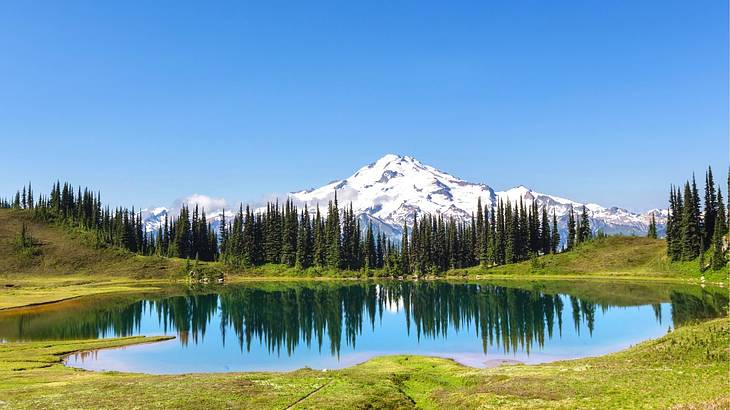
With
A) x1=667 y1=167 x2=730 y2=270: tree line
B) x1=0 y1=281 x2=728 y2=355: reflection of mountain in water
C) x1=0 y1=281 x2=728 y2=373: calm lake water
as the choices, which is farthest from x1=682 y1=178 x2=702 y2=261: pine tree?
x1=0 y1=281 x2=728 y2=355: reflection of mountain in water

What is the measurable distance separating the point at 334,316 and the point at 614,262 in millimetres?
121231

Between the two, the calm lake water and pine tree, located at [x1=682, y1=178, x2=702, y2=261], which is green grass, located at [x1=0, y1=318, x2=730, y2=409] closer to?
the calm lake water

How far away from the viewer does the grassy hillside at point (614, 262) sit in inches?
6457

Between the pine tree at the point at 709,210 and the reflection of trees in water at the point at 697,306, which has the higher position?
the pine tree at the point at 709,210

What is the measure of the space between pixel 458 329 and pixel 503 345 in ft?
53.1

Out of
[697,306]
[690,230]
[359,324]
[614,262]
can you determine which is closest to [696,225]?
[690,230]

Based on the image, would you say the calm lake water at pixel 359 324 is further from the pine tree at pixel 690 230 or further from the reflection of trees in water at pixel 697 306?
the pine tree at pixel 690 230

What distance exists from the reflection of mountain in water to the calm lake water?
0.69 feet

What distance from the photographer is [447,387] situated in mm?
39625

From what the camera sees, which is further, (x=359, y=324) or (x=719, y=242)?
(x=719, y=242)

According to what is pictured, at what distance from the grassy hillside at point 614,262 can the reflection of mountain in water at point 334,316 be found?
2057 inches

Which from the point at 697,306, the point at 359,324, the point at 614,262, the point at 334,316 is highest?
the point at 614,262

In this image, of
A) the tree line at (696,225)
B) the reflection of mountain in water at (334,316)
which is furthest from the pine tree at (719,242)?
the reflection of mountain in water at (334,316)

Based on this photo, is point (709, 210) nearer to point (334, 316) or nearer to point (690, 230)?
point (690, 230)
